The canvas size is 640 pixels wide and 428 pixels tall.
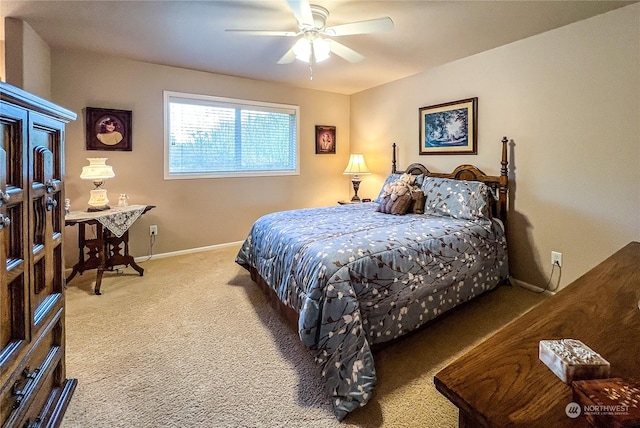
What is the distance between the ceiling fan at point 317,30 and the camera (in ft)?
6.69

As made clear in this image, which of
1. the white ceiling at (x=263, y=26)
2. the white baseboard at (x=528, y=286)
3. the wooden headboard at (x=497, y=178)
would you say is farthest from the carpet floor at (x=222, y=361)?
the white ceiling at (x=263, y=26)

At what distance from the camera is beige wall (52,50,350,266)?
3.28 meters

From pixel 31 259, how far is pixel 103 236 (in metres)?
2.19

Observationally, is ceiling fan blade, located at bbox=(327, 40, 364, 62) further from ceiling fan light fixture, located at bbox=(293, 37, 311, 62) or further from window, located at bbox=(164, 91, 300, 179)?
window, located at bbox=(164, 91, 300, 179)

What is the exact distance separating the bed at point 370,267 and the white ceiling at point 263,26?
1038 millimetres

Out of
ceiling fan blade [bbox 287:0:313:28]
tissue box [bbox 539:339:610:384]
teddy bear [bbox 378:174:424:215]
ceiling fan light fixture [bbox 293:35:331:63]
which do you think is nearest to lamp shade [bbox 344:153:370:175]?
teddy bear [bbox 378:174:424:215]

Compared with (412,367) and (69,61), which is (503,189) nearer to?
(412,367)

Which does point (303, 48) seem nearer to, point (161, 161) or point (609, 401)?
point (161, 161)

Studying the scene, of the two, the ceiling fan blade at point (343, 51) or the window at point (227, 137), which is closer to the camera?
the ceiling fan blade at point (343, 51)

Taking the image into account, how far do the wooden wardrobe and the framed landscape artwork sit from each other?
3.35m

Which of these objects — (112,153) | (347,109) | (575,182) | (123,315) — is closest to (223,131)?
(112,153)

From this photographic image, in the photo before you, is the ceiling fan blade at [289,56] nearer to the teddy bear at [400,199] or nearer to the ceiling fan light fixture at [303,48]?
the ceiling fan light fixture at [303,48]

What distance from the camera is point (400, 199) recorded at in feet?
10.2

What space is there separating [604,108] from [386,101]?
243 cm
